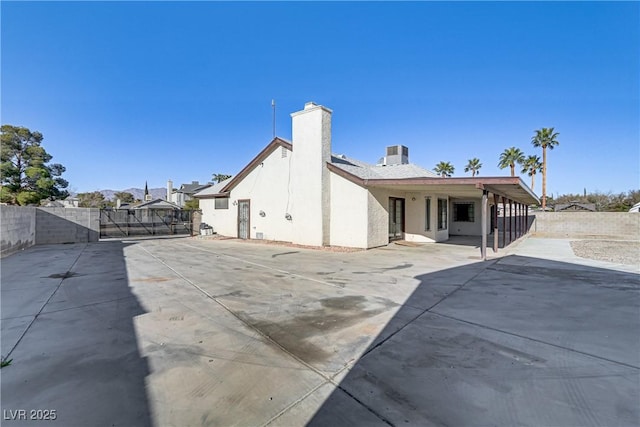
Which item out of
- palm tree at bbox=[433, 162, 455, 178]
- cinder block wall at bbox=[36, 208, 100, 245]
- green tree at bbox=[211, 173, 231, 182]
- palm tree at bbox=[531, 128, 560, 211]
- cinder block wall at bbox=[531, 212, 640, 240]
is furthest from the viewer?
green tree at bbox=[211, 173, 231, 182]

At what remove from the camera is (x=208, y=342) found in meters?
3.21

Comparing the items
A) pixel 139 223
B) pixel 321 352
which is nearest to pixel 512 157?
pixel 139 223

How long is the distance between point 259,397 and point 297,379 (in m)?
0.39

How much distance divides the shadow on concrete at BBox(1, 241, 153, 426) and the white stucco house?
816 centimetres

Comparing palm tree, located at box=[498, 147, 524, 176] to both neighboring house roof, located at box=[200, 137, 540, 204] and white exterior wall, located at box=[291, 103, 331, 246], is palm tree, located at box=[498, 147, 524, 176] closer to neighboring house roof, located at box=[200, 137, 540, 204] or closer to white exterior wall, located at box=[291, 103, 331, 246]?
neighboring house roof, located at box=[200, 137, 540, 204]

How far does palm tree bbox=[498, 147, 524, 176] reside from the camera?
34.3 meters

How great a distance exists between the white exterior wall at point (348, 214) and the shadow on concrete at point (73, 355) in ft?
26.8

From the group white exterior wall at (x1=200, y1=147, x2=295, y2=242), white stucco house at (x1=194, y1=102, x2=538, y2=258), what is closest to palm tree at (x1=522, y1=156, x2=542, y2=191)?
white stucco house at (x1=194, y1=102, x2=538, y2=258)

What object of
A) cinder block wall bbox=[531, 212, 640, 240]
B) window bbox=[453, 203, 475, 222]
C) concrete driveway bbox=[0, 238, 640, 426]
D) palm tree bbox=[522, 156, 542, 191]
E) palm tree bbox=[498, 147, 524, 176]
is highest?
palm tree bbox=[498, 147, 524, 176]

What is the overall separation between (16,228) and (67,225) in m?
3.85

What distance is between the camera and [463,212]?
1930 cm

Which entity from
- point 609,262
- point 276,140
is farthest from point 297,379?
point 276,140

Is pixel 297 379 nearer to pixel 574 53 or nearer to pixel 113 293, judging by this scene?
pixel 113 293

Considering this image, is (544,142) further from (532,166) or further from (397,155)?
(397,155)
